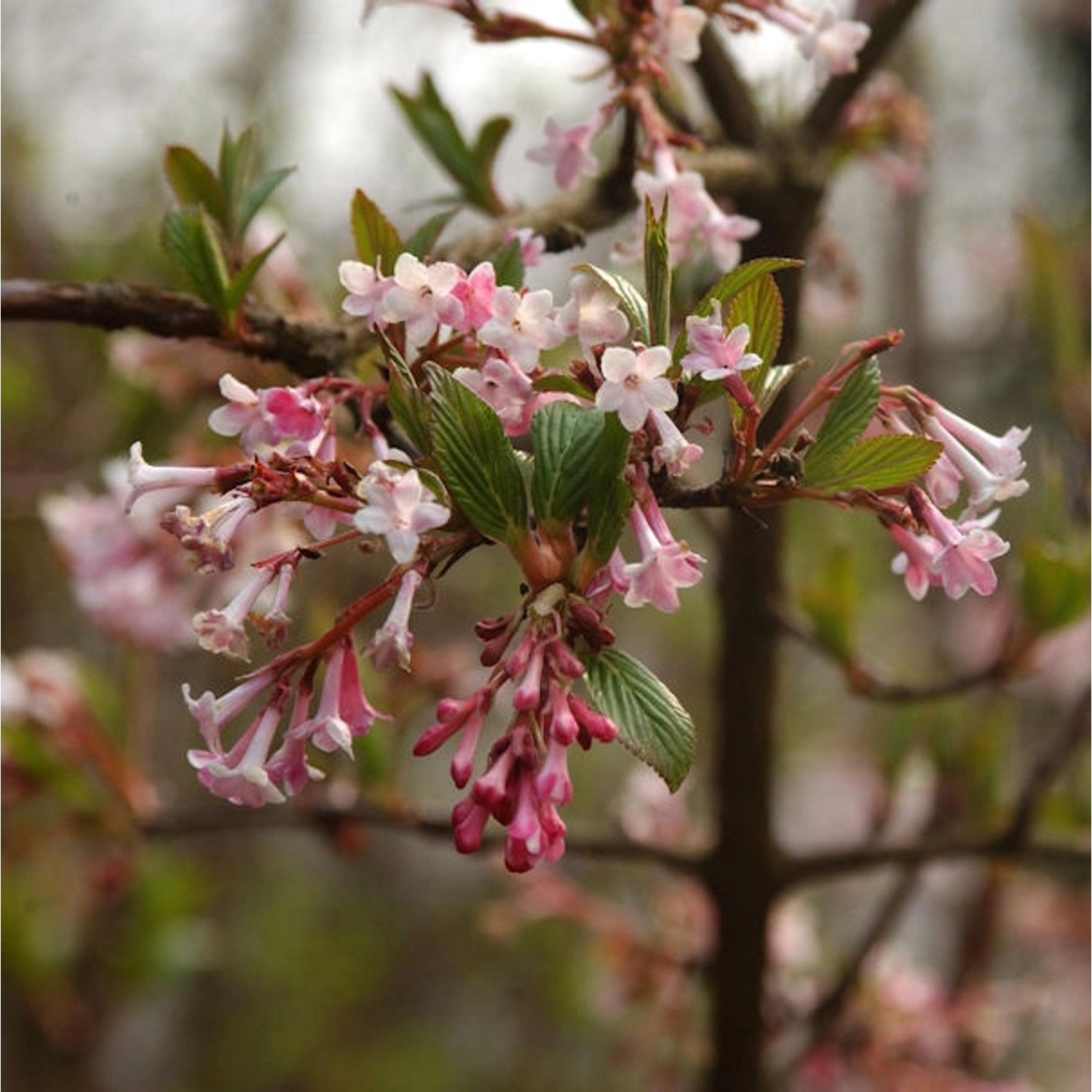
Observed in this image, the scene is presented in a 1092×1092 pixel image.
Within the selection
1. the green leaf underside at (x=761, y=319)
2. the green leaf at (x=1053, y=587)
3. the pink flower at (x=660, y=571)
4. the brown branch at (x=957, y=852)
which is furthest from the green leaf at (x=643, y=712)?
the brown branch at (x=957, y=852)

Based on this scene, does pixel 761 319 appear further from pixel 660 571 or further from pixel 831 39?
pixel 831 39

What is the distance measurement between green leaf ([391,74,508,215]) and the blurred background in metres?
0.05

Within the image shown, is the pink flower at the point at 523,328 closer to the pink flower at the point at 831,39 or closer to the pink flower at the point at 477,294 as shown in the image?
the pink flower at the point at 477,294

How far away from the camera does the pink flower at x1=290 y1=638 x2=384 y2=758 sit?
535mm

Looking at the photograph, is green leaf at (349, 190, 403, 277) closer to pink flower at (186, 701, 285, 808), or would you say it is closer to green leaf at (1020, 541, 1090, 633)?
pink flower at (186, 701, 285, 808)

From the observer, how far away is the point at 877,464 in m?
0.52

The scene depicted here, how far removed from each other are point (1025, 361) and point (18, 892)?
231 cm

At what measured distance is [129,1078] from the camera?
4.06 metres

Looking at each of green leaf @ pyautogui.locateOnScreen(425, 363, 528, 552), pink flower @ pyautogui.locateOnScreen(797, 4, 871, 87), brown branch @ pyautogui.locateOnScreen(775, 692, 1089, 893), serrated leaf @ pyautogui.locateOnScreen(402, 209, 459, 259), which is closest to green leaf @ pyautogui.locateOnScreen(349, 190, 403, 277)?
serrated leaf @ pyautogui.locateOnScreen(402, 209, 459, 259)

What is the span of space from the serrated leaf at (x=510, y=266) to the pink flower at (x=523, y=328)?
0.35ft

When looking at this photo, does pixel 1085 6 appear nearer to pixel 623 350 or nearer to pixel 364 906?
pixel 364 906

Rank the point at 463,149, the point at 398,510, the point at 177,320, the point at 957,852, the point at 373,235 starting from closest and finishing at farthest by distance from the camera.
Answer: the point at 398,510 → the point at 373,235 → the point at 177,320 → the point at 463,149 → the point at 957,852

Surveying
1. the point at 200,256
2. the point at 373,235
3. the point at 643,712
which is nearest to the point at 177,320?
the point at 200,256

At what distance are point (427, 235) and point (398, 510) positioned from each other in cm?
20
